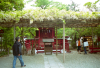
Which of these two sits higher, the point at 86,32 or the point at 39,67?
the point at 86,32

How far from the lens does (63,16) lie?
6.05 metres

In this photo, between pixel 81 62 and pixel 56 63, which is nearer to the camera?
pixel 56 63

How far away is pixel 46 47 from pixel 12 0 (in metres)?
5.41

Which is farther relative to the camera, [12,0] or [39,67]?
[12,0]

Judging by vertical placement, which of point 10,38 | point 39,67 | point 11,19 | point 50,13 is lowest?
point 39,67

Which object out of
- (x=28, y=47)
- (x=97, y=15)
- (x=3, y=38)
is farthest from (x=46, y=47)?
(x=97, y=15)

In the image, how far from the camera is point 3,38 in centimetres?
909

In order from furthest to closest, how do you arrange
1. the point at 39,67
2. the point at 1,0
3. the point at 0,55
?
the point at 0,55 → the point at 1,0 → the point at 39,67

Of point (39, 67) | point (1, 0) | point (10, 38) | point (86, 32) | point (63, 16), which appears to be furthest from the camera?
point (86, 32)

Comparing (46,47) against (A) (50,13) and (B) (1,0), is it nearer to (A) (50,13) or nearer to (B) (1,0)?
(A) (50,13)

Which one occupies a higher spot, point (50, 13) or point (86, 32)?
point (50, 13)

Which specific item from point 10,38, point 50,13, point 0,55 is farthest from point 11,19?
point 0,55

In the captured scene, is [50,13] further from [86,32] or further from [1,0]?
[86,32]

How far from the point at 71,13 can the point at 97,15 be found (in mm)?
1818
